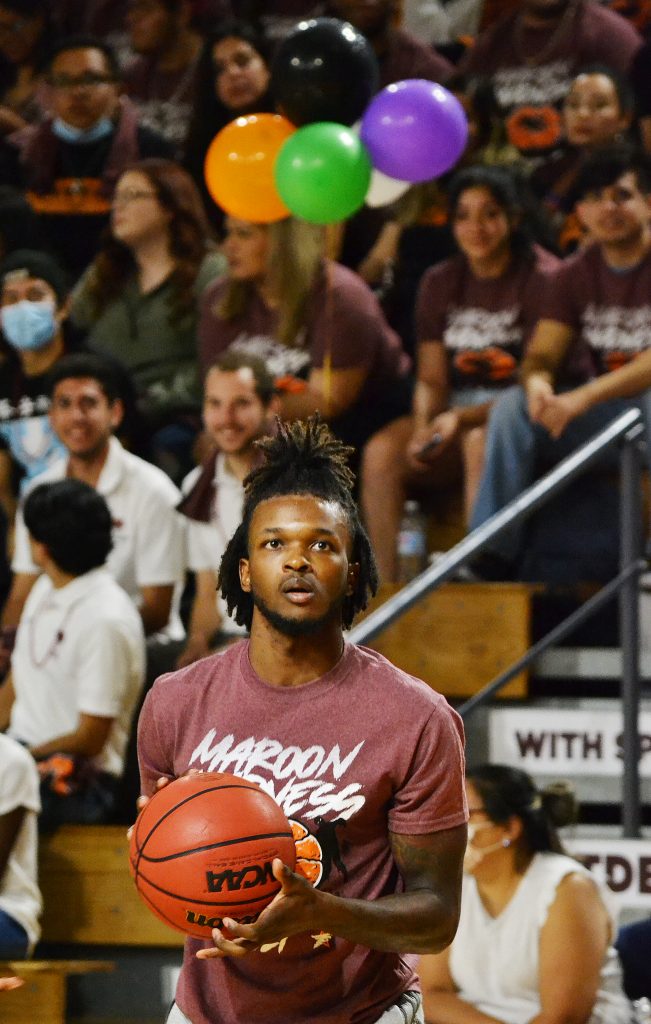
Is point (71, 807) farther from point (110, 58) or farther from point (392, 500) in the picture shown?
point (110, 58)

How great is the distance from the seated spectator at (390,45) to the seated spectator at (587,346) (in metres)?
1.61

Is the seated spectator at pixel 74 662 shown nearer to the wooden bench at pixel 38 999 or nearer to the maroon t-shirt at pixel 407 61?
the wooden bench at pixel 38 999

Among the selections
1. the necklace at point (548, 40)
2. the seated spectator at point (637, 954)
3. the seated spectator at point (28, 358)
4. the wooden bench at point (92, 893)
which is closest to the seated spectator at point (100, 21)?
the necklace at point (548, 40)

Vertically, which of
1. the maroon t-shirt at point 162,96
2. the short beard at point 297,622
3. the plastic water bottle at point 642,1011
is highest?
the maroon t-shirt at point 162,96

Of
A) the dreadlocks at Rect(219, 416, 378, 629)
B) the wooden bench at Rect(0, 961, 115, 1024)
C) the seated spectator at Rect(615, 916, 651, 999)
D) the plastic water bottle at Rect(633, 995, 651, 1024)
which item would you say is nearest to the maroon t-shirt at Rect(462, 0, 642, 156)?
the seated spectator at Rect(615, 916, 651, 999)

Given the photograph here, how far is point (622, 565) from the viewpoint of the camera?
4.86 metres

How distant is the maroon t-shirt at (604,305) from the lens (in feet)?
17.7

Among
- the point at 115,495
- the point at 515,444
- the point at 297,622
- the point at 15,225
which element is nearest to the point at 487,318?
the point at 515,444

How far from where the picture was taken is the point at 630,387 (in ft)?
16.8

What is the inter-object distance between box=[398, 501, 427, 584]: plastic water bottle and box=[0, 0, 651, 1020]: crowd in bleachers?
0.04 metres

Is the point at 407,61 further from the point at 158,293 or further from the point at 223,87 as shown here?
the point at 158,293

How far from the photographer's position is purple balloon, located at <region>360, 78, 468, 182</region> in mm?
4945

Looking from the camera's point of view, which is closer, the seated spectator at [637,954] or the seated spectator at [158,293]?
the seated spectator at [637,954]

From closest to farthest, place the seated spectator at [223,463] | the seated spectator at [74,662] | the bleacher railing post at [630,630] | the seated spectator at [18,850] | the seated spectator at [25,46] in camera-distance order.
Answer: the seated spectator at [18,850], the bleacher railing post at [630,630], the seated spectator at [74,662], the seated spectator at [223,463], the seated spectator at [25,46]
